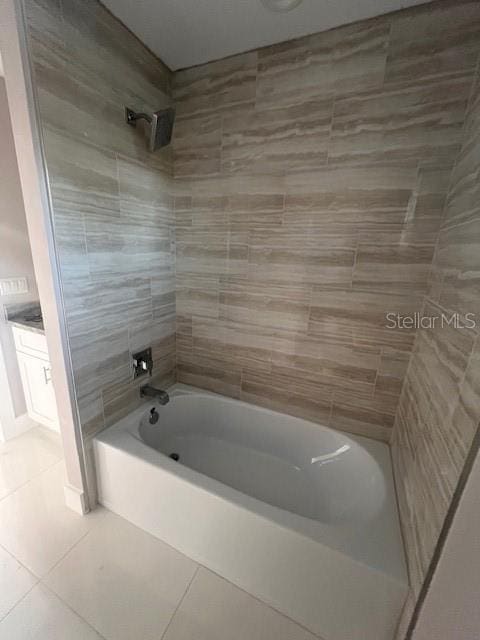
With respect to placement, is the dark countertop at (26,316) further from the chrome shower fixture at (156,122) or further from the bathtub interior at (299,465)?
the chrome shower fixture at (156,122)

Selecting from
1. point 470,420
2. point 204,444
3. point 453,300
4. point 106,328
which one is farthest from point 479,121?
point 204,444

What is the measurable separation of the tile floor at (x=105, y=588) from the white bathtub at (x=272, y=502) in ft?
0.20

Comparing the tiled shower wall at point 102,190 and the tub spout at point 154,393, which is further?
the tub spout at point 154,393

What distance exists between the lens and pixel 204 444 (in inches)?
69.2

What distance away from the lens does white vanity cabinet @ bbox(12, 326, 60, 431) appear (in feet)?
5.38

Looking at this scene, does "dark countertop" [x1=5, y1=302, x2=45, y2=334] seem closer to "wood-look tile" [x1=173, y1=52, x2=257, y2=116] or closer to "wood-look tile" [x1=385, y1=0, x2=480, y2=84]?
"wood-look tile" [x1=173, y1=52, x2=257, y2=116]

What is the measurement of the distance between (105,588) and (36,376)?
132 centimetres

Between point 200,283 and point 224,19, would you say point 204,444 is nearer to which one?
point 200,283

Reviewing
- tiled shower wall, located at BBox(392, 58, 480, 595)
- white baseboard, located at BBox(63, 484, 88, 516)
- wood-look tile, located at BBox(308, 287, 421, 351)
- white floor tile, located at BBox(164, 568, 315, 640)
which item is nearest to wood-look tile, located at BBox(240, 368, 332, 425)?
wood-look tile, located at BBox(308, 287, 421, 351)

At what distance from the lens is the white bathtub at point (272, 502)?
0.88 meters

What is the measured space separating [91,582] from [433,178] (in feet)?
7.68

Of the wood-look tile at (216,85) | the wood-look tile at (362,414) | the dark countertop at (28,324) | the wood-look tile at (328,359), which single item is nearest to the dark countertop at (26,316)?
the dark countertop at (28,324)

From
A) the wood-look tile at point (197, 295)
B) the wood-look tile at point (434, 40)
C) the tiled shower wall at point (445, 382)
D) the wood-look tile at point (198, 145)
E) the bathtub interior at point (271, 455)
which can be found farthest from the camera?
the wood-look tile at point (197, 295)

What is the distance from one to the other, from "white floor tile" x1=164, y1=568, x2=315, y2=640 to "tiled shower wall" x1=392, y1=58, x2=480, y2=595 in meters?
0.60
